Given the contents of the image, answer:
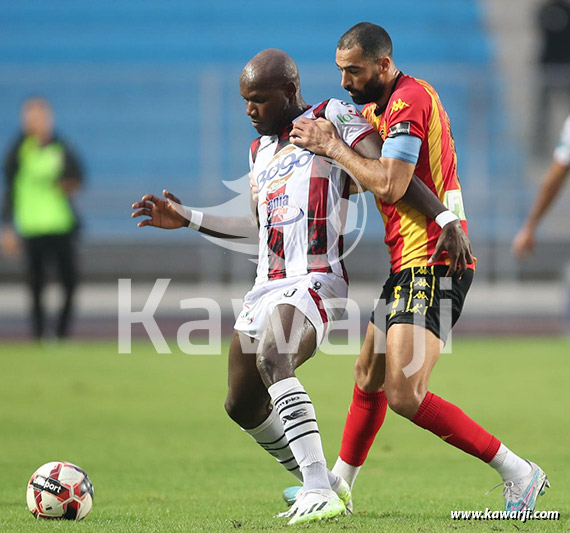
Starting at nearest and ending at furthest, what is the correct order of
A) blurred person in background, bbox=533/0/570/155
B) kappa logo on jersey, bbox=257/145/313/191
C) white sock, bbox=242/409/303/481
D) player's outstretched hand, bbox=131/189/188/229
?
kappa logo on jersey, bbox=257/145/313/191 → white sock, bbox=242/409/303/481 → player's outstretched hand, bbox=131/189/188/229 → blurred person in background, bbox=533/0/570/155

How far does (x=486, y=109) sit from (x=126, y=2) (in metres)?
7.65

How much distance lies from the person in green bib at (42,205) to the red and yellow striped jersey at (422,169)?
9081 millimetres

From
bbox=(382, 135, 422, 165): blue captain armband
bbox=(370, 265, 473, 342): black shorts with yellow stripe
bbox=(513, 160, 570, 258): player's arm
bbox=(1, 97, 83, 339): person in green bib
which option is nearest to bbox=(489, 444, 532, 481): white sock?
bbox=(370, 265, 473, 342): black shorts with yellow stripe

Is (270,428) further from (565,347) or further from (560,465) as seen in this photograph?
(565,347)

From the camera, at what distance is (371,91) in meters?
5.02

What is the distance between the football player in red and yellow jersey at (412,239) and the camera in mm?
4762

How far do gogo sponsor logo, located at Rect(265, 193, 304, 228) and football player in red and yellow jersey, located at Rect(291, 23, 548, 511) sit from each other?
30 cm

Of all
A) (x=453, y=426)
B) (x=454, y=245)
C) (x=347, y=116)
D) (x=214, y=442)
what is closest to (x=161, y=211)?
(x=347, y=116)

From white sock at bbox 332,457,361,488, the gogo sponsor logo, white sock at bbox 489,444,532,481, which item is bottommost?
white sock at bbox 332,457,361,488

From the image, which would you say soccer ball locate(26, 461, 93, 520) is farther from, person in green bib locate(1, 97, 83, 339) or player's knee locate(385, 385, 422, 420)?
person in green bib locate(1, 97, 83, 339)

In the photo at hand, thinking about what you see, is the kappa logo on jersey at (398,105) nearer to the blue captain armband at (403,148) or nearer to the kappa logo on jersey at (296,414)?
the blue captain armband at (403,148)

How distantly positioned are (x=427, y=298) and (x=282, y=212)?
809mm

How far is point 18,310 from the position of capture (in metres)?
17.0

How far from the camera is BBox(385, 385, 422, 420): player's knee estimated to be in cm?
475
